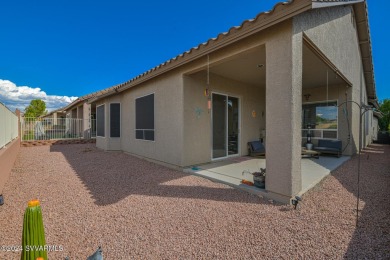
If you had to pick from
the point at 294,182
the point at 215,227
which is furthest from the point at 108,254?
the point at 294,182

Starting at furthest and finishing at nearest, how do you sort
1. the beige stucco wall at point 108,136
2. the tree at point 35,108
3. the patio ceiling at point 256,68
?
the tree at point 35,108, the beige stucco wall at point 108,136, the patio ceiling at point 256,68

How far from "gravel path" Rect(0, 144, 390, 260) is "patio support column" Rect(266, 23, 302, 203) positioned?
487mm

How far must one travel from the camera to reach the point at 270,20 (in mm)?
3561

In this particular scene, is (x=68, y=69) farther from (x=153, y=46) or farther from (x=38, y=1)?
(x=38, y=1)

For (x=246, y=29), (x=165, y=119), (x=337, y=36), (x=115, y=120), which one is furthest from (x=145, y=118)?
(x=337, y=36)

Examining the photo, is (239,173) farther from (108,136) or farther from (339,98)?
(108,136)

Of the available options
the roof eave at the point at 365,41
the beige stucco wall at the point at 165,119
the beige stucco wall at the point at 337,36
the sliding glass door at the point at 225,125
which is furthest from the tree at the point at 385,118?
the beige stucco wall at the point at 165,119

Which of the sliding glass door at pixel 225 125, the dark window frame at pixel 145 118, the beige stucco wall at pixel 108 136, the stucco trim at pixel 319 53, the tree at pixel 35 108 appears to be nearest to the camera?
the stucco trim at pixel 319 53

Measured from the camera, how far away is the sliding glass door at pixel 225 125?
7375mm

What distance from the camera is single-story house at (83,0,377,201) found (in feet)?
12.0

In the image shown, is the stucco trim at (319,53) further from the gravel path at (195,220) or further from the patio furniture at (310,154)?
the gravel path at (195,220)

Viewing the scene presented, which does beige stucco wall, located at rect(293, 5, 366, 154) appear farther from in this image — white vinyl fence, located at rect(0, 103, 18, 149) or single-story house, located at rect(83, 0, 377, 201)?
white vinyl fence, located at rect(0, 103, 18, 149)

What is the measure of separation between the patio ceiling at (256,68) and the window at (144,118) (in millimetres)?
2912

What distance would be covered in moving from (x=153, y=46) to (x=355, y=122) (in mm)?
14455
